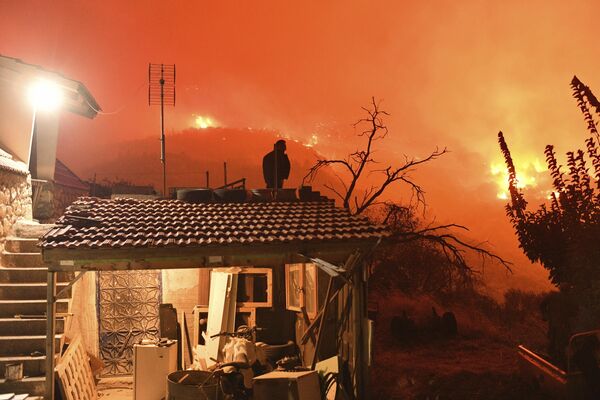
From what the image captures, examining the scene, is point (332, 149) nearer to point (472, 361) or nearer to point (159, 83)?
point (159, 83)

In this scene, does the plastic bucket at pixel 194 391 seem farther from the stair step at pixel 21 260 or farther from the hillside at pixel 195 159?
the hillside at pixel 195 159

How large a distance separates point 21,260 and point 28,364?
3131 mm

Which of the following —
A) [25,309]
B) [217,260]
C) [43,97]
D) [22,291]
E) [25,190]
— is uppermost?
[43,97]

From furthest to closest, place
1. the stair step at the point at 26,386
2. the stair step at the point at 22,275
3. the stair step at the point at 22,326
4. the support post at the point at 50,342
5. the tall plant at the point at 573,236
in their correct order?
1. the tall plant at the point at 573,236
2. the stair step at the point at 22,275
3. the stair step at the point at 22,326
4. the stair step at the point at 26,386
5. the support post at the point at 50,342

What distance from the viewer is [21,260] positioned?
11062mm

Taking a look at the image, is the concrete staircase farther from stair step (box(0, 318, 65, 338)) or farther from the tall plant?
the tall plant

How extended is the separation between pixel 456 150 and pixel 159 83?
82222mm

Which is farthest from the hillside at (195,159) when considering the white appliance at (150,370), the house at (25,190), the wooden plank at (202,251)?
the wooden plank at (202,251)

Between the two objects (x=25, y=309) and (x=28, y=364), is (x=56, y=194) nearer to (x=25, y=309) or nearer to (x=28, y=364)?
(x=25, y=309)

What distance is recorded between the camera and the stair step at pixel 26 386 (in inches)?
331

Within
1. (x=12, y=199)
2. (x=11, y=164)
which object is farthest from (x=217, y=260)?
(x=11, y=164)

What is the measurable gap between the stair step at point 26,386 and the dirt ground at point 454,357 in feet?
24.6

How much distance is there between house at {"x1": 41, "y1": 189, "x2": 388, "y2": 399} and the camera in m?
8.54

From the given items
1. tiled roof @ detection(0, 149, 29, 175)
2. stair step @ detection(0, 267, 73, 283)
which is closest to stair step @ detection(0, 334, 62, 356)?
stair step @ detection(0, 267, 73, 283)
